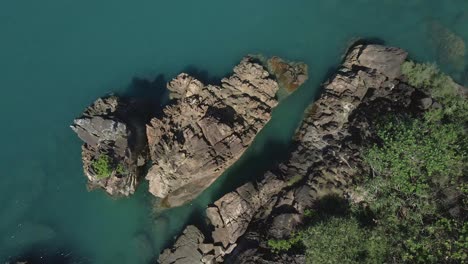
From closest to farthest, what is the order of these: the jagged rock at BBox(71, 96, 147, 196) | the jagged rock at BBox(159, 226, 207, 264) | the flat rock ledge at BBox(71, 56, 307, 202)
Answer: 1. the jagged rock at BBox(159, 226, 207, 264)
2. the flat rock ledge at BBox(71, 56, 307, 202)
3. the jagged rock at BBox(71, 96, 147, 196)

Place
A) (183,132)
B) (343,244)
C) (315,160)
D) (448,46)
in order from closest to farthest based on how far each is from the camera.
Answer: (343,244) → (315,160) → (183,132) → (448,46)

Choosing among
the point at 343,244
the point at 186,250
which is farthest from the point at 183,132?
the point at 343,244

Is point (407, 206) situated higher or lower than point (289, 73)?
lower

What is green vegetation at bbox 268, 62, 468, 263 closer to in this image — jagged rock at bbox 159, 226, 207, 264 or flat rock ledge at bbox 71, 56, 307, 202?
jagged rock at bbox 159, 226, 207, 264

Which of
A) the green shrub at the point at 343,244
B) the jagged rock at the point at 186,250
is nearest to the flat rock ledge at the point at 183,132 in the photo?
the jagged rock at the point at 186,250

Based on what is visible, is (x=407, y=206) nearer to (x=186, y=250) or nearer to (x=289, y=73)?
(x=289, y=73)

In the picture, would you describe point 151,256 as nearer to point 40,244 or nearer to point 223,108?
point 40,244

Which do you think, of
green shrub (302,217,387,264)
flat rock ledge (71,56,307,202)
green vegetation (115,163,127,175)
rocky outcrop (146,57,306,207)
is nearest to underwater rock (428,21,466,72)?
flat rock ledge (71,56,307,202)
